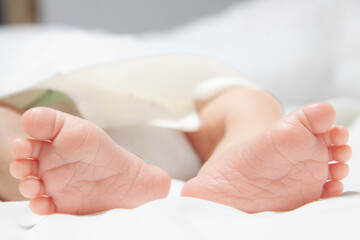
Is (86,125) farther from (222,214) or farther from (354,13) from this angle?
(354,13)

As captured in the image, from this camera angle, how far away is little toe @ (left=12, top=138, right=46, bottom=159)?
44 centimetres

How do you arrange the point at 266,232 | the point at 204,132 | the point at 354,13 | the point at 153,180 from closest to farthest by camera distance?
the point at 266,232, the point at 153,180, the point at 204,132, the point at 354,13

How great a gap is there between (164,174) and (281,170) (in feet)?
0.48

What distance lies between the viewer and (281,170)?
490 millimetres

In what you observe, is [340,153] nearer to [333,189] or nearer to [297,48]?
[333,189]

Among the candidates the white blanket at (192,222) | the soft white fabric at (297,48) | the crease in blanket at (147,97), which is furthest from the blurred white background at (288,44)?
the white blanket at (192,222)

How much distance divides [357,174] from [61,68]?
Result: 51cm

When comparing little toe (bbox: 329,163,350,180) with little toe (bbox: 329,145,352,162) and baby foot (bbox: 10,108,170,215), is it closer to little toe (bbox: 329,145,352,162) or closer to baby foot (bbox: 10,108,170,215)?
little toe (bbox: 329,145,352,162)

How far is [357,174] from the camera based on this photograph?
59cm

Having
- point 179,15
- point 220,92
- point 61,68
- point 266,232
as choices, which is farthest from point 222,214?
point 179,15

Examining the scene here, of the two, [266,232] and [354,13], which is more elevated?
[354,13]

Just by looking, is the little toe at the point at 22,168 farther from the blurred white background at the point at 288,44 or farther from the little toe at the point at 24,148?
the blurred white background at the point at 288,44

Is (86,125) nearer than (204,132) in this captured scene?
Yes

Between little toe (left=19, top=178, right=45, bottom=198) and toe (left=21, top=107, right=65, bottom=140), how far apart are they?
5cm
